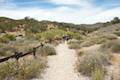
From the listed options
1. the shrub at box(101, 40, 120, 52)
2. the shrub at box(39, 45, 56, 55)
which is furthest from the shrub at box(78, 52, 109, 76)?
the shrub at box(101, 40, 120, 52)

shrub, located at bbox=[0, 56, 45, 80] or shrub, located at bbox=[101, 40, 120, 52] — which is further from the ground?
shrub, located at bbox=[0, 56, 45, 80]

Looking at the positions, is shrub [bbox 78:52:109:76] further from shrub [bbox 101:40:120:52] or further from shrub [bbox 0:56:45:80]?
shrub [bbox 101:40:120:52]

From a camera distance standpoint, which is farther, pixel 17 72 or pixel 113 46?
pixel 113 46

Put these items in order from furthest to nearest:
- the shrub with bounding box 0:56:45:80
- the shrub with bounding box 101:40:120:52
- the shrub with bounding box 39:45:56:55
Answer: the shrub with bounding box 101:40:120:52, the shrub with bounding box 39:45:56:55, the shrub with bounding box 0:56:45:80

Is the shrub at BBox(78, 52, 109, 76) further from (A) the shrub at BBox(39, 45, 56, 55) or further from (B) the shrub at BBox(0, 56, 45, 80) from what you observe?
(A) the shrub at BBox(39, 45, 56, 55)

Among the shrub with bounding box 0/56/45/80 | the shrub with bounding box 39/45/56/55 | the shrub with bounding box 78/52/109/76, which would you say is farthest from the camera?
the shrub with bounding box 39/45/56/55

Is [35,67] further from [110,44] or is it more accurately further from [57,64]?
[110,44]

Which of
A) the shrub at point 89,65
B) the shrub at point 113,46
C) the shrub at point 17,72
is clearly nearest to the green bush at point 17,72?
the shrub at point 17,72

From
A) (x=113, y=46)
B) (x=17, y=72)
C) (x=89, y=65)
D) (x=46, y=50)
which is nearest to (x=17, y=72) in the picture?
(x=17, y=72)

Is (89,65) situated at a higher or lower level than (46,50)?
higher

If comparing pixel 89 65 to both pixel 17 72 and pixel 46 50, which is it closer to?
pixel 17 72

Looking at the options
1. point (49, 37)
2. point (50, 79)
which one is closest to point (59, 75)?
point (50, 79)

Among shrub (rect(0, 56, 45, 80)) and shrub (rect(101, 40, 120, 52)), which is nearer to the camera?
shrub (rect(0, 56, 45, 80))

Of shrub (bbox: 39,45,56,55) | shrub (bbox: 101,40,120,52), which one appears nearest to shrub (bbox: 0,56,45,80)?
shrub (bbox: 39,45,56,55)
